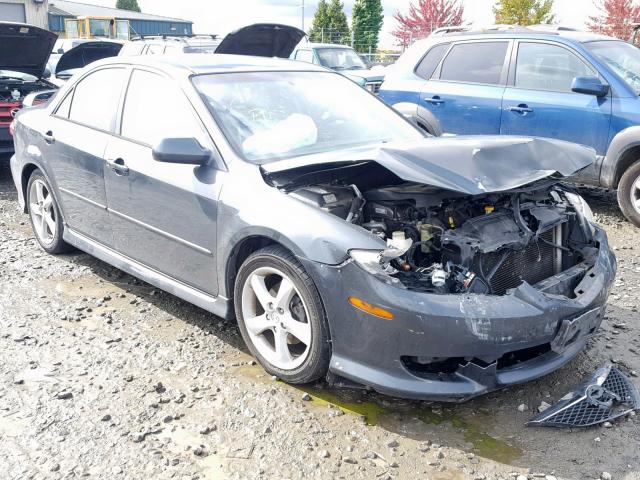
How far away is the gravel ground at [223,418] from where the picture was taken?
2830 millimetres

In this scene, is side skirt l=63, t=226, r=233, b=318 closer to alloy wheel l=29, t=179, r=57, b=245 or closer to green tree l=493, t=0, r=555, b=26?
alloy wheel l=29, t=179, r=57, b=245

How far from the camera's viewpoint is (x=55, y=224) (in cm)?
527

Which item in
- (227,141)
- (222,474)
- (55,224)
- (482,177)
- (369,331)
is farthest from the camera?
(55,224)

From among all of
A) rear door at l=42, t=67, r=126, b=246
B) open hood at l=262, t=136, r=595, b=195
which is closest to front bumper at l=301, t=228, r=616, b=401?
open hood at l=262, t=136, r=595, b=195

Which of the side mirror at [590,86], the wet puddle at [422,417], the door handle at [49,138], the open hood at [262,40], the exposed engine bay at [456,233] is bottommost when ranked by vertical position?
the wet puddle at [422,417]

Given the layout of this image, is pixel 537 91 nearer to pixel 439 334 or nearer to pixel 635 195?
pixel 635 195

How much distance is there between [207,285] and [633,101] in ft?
15.3

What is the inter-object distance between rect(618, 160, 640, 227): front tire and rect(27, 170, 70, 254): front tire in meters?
5.25

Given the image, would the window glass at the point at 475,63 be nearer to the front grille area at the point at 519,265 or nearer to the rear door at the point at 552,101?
the rear door at the point at 552,101

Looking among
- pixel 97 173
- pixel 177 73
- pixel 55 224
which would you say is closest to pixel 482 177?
pixel 177 73

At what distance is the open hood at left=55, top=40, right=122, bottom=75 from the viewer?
1023cm

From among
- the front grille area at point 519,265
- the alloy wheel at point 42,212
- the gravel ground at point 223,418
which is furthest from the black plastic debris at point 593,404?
the alloy wheel at point 42,212

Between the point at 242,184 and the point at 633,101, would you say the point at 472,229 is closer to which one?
the point at 242,184

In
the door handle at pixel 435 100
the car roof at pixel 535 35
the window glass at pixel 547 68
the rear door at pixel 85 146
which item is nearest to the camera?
the rear door at pixel 85 146
